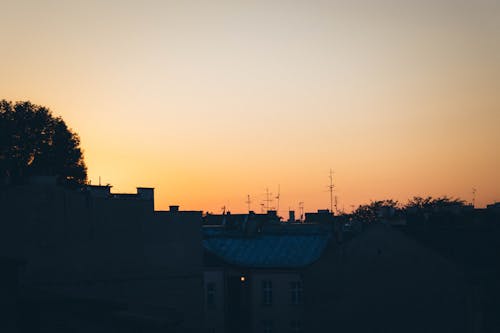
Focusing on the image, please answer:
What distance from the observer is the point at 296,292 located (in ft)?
202

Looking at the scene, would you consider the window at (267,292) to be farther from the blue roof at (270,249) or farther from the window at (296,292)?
Result: the window at (296,292)

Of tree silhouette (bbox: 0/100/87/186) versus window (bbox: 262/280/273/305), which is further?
tree silhouette (bbox: 0/100/87/186)

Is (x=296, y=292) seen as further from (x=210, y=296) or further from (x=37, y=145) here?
(x=37, y=145)

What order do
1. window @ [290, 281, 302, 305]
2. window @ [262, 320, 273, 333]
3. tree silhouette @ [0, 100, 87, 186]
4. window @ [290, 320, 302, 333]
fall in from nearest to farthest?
window @ [290, 320, 302, 333] < window @ [262, 320, 273, 333] < window @ [290, 281, 302, 305] < tree silhouette @ [0, 100, 87, 186]

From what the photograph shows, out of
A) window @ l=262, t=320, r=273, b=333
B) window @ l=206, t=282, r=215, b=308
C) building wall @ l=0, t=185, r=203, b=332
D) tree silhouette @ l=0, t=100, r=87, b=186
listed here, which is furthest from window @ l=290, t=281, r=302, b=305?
tree silhouette @ l=0, t=100, r=87, b=186

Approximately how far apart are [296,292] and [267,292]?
2.25 m

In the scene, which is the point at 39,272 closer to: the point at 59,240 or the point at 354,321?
the point at 59,240

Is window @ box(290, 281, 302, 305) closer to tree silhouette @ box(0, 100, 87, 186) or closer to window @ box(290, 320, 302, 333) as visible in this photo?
window @ box(290, 320, 302, 333)

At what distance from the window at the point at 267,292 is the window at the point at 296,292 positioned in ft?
5.32

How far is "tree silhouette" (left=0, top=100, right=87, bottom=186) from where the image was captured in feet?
235

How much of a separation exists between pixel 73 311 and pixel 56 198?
11.7 m

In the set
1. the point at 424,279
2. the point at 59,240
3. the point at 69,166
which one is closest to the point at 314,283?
the point at 424,279

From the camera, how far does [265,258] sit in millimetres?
64062

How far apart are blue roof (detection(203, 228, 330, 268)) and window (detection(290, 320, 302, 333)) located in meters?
4.44
